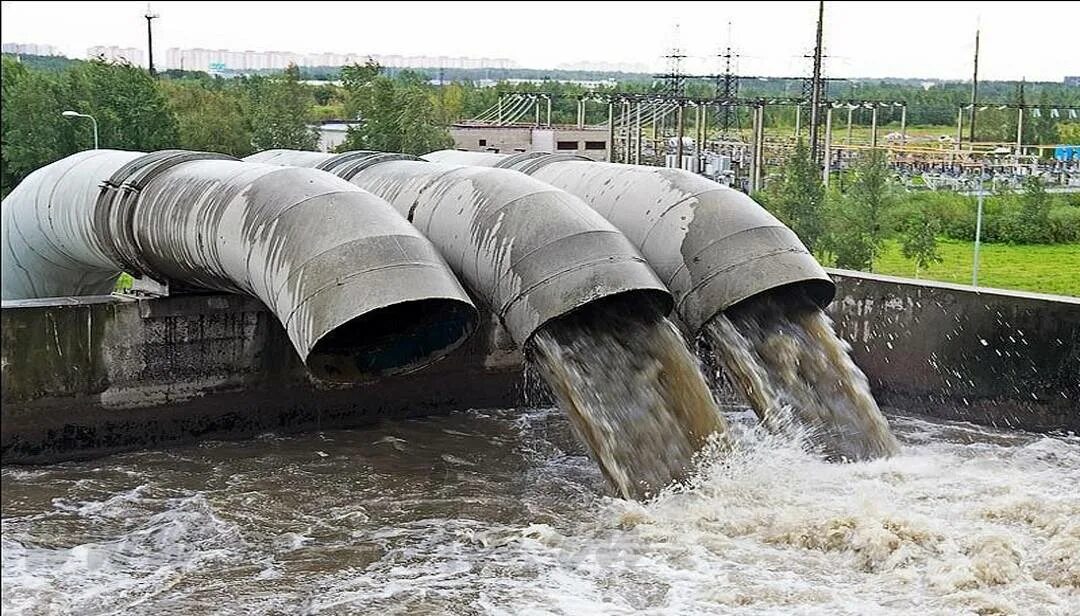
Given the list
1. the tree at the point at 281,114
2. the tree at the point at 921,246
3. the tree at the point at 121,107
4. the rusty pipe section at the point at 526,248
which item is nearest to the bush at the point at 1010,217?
the tree at the point at 921,246

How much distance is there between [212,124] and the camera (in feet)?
133

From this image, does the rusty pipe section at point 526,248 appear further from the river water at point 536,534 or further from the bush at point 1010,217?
the bush at point 1010,217

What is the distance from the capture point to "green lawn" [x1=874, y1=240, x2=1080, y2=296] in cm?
2366

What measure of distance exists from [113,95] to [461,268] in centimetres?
2893

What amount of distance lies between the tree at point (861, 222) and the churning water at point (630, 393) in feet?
39.1

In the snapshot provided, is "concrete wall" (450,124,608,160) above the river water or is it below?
above

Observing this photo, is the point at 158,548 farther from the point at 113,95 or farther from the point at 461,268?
the point at 113,95

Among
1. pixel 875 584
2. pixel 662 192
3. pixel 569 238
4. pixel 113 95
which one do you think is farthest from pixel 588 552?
pixel 113 95

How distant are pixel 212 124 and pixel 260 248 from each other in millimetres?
30544

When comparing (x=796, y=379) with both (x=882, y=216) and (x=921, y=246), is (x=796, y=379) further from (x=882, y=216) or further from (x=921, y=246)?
(x=882, y=216)

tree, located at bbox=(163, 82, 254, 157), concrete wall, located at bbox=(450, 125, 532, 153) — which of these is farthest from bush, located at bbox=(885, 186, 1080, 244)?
tree, located at bbox=(163, 82, 254, 157)

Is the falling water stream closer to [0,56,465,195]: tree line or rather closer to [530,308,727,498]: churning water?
[530,308,727,498]: churning water

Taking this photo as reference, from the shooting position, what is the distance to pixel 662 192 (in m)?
13.8

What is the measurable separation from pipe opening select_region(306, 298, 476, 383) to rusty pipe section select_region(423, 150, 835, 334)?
2227 millimetres
